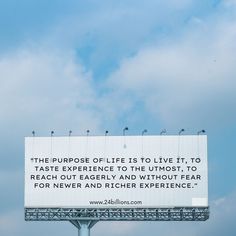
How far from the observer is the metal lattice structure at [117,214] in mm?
135125

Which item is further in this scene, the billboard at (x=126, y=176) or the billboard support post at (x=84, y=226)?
the billboard support post at (x=84, y=226)

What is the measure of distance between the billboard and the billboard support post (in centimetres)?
121

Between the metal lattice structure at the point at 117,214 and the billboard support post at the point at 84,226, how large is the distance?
33 centimetres

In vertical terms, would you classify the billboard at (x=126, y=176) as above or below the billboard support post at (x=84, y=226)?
above

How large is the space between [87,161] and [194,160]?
7100 mm

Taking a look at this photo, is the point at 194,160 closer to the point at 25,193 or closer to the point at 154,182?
the point at 154,182

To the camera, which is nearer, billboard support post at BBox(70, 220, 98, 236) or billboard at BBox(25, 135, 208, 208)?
billboard at BBox(25, 135, 208, 208)

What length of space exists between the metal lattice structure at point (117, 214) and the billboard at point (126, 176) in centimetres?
36

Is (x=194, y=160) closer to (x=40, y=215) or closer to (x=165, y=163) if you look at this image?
(x=165, y=163)

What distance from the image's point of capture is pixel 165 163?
135125 millimetres

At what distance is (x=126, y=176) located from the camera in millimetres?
134875

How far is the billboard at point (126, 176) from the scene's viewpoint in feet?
443

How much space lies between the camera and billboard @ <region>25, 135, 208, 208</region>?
134875mm

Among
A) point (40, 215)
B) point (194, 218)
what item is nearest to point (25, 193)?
point (40, 215)
